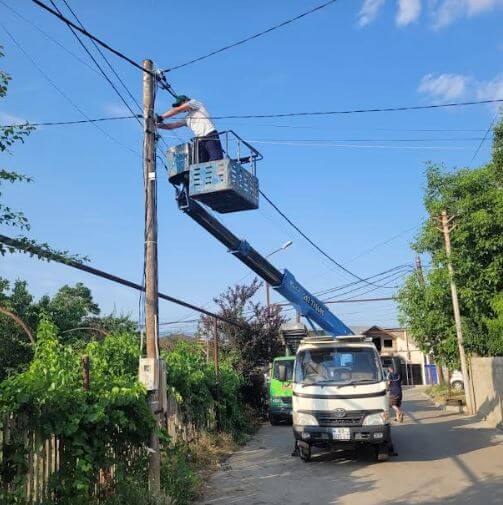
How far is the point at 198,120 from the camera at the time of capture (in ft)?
32.2

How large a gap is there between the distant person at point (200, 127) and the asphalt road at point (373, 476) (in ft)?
17.6

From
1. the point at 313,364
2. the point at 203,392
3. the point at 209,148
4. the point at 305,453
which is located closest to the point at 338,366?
the point at 313,364

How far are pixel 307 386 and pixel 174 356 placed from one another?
11.3 feet

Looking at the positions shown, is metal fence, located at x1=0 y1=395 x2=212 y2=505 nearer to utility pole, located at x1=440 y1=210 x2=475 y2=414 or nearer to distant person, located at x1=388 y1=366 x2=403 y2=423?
distant person, located at x1=388 y1=366 x2=403 y2=423

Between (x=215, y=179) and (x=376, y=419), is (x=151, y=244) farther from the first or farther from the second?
(x=376, y=419)

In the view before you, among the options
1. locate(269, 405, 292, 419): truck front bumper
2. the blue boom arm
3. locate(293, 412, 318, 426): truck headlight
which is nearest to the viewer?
the blue boom arm

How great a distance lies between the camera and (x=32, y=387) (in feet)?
18.8

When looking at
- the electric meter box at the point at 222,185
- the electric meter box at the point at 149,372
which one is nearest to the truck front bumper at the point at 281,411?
the electric meter box at the point at 222,185

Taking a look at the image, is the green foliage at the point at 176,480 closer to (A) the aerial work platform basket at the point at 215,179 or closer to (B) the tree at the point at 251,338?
(A) the aerial work platform basket at the point at 215,179

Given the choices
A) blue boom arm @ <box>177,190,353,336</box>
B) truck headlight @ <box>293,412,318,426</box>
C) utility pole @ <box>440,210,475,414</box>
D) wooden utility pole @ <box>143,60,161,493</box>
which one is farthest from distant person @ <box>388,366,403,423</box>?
wooden utility pole @ <box>143,60,161,493</box>

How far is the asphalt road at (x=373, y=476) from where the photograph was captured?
314 inches

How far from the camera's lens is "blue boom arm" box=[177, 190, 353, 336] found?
10203 mm

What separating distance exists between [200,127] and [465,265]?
10.9m

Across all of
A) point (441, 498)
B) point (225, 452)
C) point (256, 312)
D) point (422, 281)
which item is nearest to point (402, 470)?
point (441, 498)
